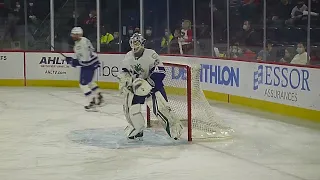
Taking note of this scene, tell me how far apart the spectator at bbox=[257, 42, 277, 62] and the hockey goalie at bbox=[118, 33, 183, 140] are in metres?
3.19

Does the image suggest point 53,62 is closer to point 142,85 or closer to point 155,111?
point 155,111

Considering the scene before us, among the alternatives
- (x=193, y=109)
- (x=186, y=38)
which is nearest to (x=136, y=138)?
(x=193, y=109)

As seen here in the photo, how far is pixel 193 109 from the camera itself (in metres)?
7.19

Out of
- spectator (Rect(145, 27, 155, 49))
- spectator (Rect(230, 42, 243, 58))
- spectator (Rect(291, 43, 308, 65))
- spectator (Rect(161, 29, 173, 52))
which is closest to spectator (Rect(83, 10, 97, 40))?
spectator (Rect(145, 27, 155, 49))

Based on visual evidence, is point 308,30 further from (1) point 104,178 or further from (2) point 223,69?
(1) point 104,178

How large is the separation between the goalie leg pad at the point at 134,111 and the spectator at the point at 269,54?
133 inches

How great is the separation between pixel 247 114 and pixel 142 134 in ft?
8.29

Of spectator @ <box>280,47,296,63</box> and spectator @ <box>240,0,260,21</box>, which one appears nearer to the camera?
spectator @ <box>280,47,296,63</box>

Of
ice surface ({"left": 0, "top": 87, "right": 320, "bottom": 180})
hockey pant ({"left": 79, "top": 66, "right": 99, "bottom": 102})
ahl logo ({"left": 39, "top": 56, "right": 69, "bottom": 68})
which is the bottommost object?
ice surface ({"left": 0, "top": 87, "right": 320, "bottom": 180})

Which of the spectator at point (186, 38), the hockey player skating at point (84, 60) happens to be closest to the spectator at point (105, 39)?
the spectator at point (186, 38)

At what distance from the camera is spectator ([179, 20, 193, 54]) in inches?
471

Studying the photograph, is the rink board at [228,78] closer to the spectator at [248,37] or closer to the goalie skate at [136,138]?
the spectator at [248,37]

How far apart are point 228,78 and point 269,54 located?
2.89 feet

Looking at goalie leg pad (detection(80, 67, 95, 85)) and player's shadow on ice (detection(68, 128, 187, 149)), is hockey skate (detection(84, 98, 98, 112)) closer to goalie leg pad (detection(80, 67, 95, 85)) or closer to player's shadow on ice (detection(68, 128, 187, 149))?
goalie leg pad (detection(80, 67, 95, 85))
